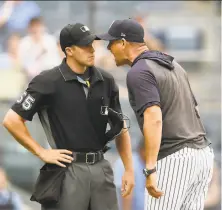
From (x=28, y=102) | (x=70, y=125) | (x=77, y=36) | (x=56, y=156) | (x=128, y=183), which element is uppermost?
(x=77, y=36)

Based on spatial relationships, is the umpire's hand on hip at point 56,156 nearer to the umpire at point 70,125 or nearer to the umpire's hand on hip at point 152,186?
the umpire at point 70,125

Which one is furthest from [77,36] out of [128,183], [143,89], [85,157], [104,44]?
[104,44]

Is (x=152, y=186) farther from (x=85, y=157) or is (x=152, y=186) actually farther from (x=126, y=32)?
(x=126, y=32)

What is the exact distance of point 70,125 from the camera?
4.20 m

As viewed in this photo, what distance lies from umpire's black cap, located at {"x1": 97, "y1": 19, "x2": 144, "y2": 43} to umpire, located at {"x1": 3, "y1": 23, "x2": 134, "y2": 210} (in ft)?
0.39

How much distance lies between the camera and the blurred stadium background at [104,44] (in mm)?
7145

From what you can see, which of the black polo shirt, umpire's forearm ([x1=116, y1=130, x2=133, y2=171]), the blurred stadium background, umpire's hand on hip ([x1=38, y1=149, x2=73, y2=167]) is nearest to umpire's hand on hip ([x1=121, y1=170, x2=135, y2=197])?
umpire's forearm ([x1=116, y1=130, x2=133, y2=171])

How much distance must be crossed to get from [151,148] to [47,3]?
12.0ft

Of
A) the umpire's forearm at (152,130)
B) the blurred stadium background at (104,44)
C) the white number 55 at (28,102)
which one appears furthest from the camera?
the blurred stadium background at (104,44)

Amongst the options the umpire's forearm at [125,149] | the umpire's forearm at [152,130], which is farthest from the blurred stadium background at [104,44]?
the umpire's forearm at [152,130]

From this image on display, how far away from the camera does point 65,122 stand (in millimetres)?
4203

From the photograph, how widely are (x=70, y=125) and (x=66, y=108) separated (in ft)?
0.33

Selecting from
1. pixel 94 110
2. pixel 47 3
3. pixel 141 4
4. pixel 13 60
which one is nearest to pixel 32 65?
pixel 13 60

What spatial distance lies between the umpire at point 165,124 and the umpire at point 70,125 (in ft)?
0.66
